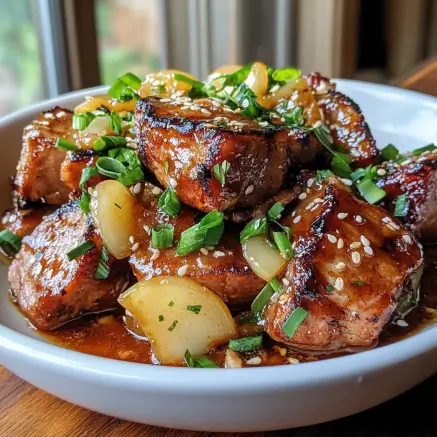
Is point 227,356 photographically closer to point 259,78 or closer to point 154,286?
point 154,286

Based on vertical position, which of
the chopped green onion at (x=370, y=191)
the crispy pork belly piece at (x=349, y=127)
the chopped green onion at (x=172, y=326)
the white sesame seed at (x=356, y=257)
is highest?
the crispy pork belly piece at (x=349, y=127)

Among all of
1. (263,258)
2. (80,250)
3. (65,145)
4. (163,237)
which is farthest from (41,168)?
(263,258)

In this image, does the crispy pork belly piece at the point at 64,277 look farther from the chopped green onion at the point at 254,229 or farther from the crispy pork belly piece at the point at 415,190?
the crispy pork belly piece at the point at 415,190

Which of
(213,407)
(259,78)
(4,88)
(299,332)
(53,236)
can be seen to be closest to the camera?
(213,407)

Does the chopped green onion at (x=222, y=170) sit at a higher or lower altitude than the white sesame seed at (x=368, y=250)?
higher

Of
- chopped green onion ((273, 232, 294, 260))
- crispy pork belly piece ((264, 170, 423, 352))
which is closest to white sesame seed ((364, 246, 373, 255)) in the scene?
crispy pork belly piece ((264, 170, 423, 352))

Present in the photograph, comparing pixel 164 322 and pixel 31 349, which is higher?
pixel 31 349

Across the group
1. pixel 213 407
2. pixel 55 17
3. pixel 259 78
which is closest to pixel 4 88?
pixel 55 17

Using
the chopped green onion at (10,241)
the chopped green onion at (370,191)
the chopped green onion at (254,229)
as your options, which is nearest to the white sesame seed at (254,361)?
the chopped green onion at (254,229)
